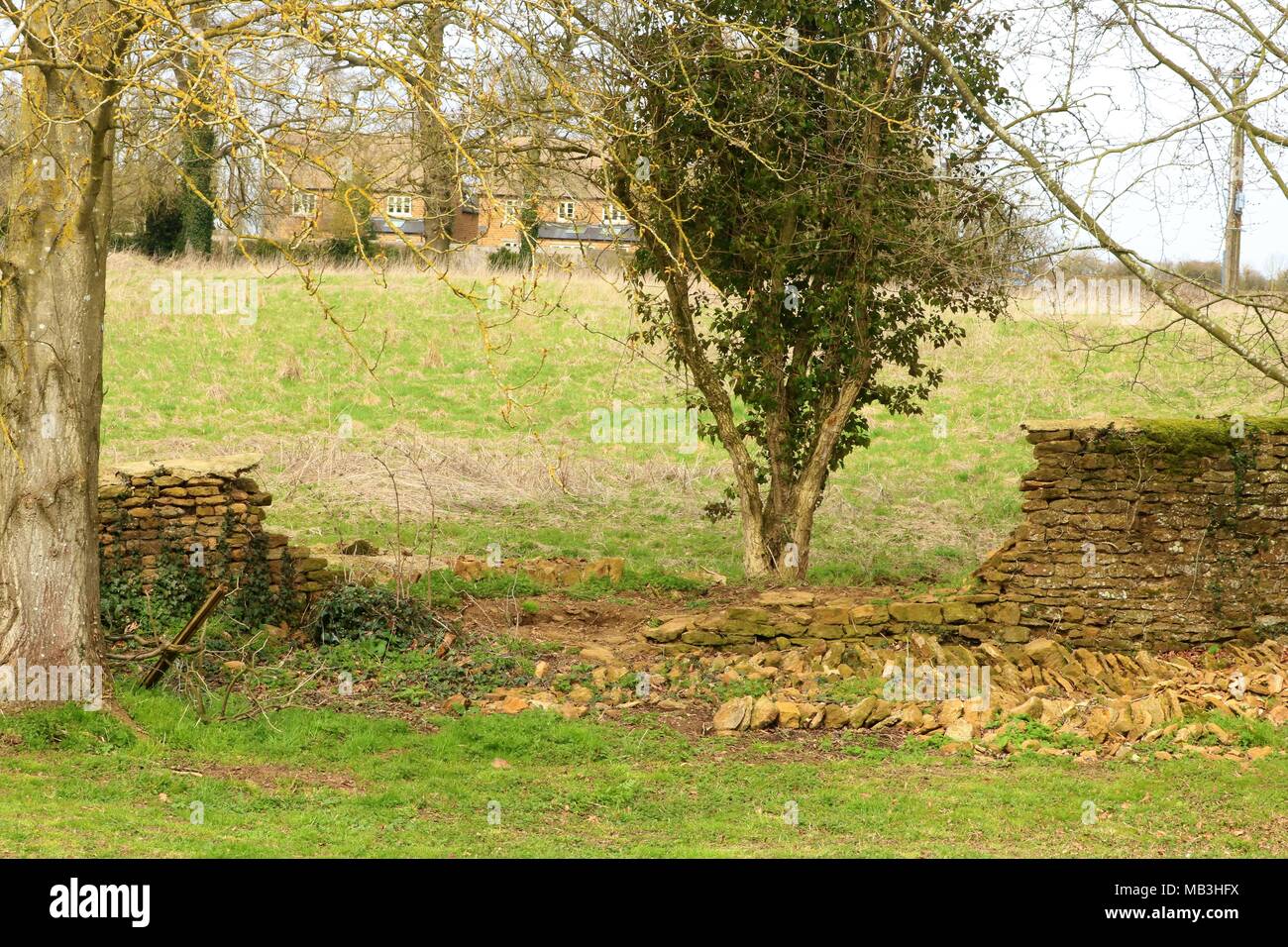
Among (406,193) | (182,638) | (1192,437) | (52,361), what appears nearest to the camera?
(52,361)

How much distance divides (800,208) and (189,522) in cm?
685

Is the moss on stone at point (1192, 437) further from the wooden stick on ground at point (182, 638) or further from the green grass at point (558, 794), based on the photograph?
the wooden stick on ground at point (182, 638)

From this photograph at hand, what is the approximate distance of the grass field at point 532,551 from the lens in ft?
24.8

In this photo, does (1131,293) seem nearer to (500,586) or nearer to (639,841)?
(500,586)

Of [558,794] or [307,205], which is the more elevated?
[307,205]

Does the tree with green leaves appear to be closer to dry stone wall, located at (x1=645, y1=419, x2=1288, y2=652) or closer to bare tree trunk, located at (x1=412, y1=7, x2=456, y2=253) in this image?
bare tree trunk, located at (x1=412, y1=7, x2=456, y2=253)

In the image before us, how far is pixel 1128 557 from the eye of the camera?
38.1ft

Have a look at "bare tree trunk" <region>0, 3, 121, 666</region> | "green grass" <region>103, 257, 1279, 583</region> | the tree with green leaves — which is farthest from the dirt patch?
the tree with green leaves

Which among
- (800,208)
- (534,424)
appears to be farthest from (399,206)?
(534,424)

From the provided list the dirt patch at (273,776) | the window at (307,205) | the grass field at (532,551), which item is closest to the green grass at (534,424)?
the grass field at (532,551)

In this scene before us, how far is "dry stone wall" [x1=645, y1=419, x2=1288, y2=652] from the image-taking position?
11.5m

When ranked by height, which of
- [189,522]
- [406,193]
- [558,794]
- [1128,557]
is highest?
[406,193]

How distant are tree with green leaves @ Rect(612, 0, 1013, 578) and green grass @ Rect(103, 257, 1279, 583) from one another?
197 centimetres

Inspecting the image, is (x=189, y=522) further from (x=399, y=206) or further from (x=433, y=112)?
(x=433, y=112)
